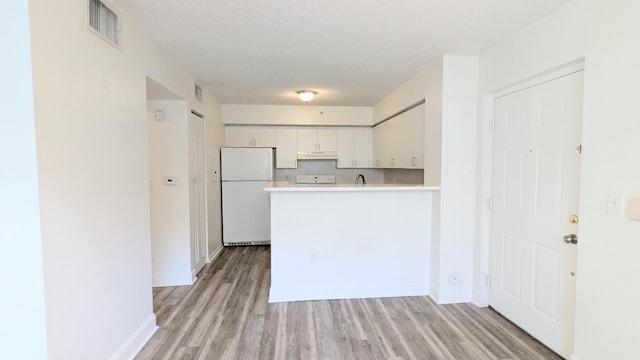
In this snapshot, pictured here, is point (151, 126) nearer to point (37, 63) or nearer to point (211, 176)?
point (211, 176)

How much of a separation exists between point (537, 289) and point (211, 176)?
12.4 ft

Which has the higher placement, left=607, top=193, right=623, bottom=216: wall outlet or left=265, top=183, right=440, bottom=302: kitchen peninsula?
→ left=607, top=193, right=623, bottom=216: wall outlet

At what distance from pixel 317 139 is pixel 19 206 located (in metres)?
4.16

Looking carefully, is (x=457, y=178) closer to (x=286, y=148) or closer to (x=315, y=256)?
(x=315, y=256)

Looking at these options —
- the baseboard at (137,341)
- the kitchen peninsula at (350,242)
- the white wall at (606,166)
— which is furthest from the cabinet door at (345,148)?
the baseboard at (137,341)

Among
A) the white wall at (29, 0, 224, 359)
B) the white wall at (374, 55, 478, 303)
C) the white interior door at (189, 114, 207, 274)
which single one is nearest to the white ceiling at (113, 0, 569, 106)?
the white wall at (374, 55, 478, 303)

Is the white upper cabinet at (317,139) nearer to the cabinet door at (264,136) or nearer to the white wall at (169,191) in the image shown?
the cabinet door at (264,136)

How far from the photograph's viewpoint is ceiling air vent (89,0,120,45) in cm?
167

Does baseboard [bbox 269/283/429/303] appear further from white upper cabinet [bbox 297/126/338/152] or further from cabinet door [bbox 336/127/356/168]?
white upper cabinet [bbox 297/126/338/152]

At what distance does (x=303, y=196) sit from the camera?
2863 mm

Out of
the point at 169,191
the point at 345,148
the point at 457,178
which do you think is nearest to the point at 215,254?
the point at 169,191

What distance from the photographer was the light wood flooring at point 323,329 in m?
2.07

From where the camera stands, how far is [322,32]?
2229 millimetres

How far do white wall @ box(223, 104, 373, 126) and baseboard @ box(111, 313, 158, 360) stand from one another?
3.23m
